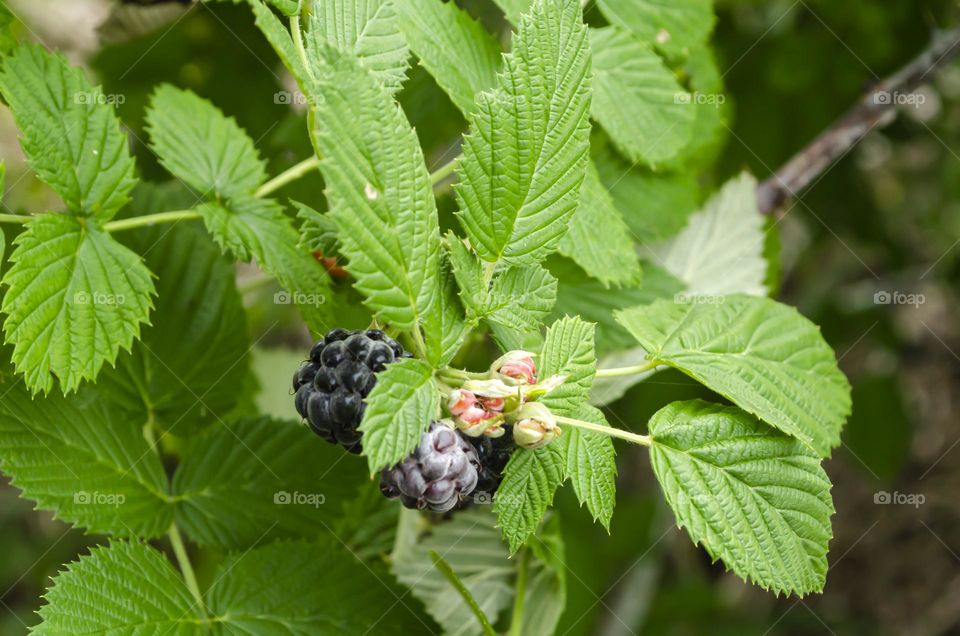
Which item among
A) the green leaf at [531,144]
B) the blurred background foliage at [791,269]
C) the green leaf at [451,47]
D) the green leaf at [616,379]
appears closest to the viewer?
the green leaf at [531,144]

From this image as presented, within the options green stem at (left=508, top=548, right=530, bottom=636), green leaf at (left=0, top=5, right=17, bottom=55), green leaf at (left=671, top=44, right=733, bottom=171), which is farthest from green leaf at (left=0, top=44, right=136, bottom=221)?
green leaf at (left=671, top=44, right=733, bottom=171)

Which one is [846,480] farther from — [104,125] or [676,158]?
[104,125]

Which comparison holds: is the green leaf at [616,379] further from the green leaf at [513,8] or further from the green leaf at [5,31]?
the green leaf at [5,31]

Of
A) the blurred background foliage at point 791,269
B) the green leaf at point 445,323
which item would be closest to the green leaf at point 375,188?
the green leaf at point 445,323

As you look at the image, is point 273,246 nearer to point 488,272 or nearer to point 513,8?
point 488,272

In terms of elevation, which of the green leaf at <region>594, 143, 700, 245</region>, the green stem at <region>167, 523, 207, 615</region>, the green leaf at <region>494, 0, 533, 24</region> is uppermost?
the green leaf at <region>494, 0, 533, 24</region>

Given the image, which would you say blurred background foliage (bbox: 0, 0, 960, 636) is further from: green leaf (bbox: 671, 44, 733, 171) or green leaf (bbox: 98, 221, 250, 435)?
green leaf (bbox: 98, 221, 250, 435)
